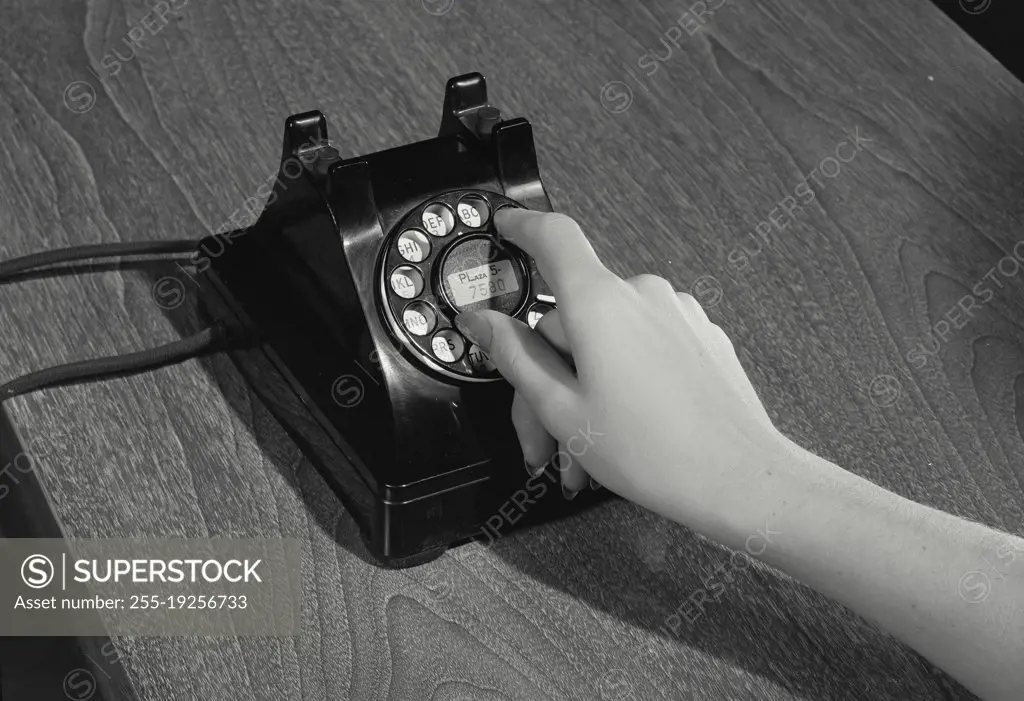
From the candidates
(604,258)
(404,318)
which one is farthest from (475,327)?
(604,258)

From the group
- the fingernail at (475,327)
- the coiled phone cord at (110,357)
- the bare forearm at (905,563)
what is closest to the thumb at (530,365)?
the fingernail at (475,327)

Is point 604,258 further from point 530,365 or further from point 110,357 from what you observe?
point 110,357

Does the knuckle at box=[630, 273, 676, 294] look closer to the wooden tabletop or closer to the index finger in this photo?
the index finger

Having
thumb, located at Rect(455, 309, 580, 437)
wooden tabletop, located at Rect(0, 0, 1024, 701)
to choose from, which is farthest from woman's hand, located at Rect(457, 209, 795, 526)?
wooden tabletop, located at Rect(0, 0, 1024, 701)

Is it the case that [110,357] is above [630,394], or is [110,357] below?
below

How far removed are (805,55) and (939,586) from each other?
696 millimetres

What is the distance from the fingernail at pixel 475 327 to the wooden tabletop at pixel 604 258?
0.46ft

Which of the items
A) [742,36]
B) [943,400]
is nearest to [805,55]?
[742,36]

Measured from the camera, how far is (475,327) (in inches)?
30.9

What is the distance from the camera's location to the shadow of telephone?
778 millimetres

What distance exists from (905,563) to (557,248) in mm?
276

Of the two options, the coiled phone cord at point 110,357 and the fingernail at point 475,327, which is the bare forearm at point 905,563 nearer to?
the fingernail at point 475,327

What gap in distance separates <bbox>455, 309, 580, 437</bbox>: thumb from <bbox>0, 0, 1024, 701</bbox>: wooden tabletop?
13 centimetres

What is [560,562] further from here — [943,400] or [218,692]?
[943,400]
